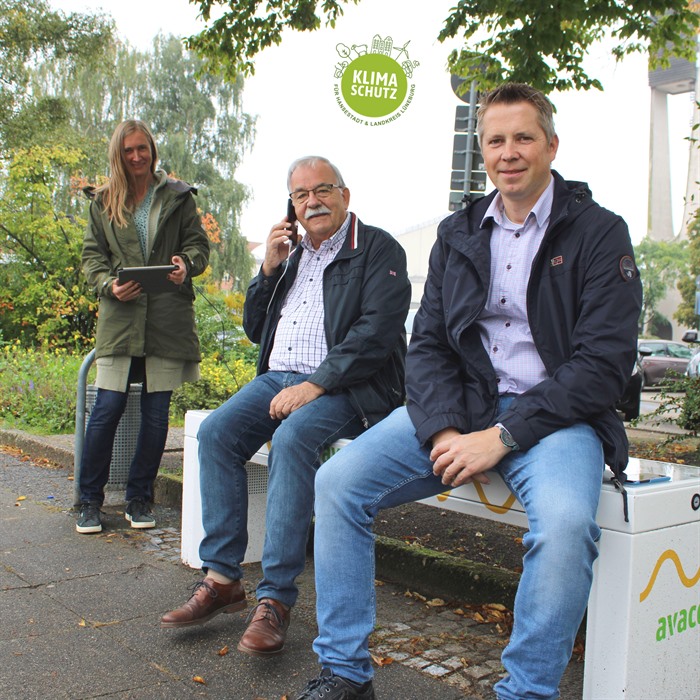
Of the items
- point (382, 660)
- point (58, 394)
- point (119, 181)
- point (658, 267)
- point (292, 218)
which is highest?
point (658, 267)

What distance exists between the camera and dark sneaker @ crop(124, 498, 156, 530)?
475 centimetres

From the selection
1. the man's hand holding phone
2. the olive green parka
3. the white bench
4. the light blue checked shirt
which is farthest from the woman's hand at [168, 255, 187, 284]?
the white bench

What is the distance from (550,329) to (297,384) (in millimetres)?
1233

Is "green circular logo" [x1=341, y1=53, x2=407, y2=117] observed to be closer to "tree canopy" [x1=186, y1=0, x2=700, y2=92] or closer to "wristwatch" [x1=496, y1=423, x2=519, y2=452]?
"tree canopy" [x1=186, y1=0, x2=700, y2=92]

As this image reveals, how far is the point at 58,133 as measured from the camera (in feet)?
70.4

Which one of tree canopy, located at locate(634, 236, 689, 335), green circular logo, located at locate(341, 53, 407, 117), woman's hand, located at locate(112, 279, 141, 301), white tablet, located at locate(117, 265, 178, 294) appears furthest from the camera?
tree canopy, located at locate(634, 236, 689, 335)

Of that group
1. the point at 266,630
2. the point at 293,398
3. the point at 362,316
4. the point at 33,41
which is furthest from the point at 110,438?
the point at 33,41

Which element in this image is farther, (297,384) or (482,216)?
(297,384)

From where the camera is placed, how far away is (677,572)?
2496 mm

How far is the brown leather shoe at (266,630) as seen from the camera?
291 centimetres

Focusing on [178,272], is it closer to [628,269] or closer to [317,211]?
[317,211]

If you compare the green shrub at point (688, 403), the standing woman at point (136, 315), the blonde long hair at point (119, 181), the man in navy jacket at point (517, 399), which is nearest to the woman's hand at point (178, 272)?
the standing woman at point (136, 315)

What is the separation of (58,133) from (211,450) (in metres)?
20.2

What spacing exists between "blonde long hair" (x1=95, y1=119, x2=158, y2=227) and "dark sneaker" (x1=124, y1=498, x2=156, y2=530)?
61.9 inches
